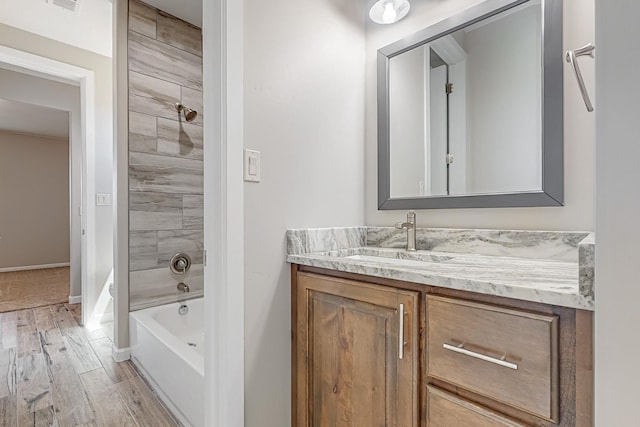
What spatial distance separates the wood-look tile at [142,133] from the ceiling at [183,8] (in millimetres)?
827

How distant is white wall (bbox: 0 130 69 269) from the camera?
18.2 feet

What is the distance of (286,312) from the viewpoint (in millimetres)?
1315

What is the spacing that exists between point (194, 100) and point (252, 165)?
1.75 meters

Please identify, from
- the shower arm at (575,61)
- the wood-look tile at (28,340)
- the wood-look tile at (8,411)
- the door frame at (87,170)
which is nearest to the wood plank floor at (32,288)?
the wood-look tile at (28,340)

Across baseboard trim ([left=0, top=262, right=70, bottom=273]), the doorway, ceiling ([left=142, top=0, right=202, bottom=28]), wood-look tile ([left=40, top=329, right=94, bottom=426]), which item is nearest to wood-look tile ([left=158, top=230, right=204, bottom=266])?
wood-look tile ([left=40, top=329, right=94, bottom=426])

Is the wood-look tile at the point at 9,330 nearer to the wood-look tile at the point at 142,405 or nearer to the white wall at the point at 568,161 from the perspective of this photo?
the wood-look tile at the point at 142,405

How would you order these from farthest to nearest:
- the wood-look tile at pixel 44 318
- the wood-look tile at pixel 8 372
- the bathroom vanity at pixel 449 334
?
the wood-look tile at pixel 44 318, the wood-look tile at pixel 8 372, the bathroom vanity at pixel 449 334

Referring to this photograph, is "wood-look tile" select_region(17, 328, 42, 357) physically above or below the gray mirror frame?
below

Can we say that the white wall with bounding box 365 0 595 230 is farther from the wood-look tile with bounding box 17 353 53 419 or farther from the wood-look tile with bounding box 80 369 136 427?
the wood-look tile with bounding box 17 353 53 419

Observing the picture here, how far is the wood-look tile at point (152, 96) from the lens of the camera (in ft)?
7.39

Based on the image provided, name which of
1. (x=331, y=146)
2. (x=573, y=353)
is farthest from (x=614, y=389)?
(x=331, y=146)

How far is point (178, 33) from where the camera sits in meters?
2.50

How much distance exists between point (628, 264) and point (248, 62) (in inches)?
48.7

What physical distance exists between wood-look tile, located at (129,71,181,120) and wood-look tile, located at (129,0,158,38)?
0.33 meters
